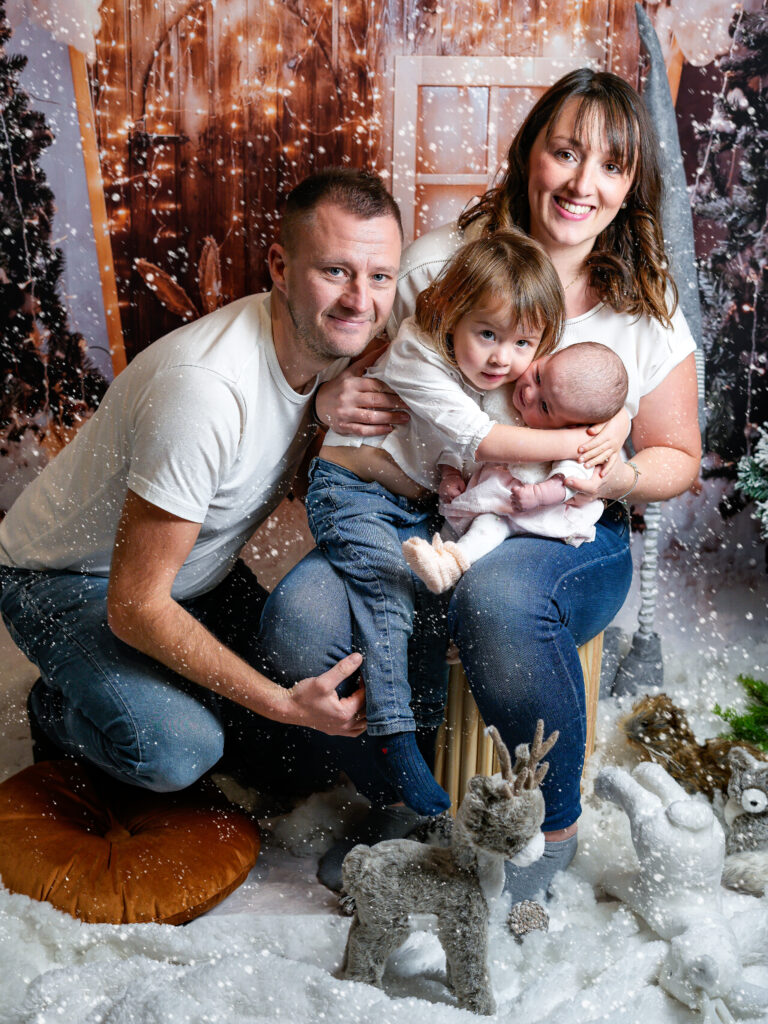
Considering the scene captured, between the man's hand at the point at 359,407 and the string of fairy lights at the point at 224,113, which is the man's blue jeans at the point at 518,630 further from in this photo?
the string of fairy lights at the point at 224,113

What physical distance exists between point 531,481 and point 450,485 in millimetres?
129

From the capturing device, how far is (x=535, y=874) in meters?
1.53

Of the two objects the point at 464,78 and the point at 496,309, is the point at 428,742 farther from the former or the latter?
the point at 464,78

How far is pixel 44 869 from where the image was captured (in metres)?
1.57

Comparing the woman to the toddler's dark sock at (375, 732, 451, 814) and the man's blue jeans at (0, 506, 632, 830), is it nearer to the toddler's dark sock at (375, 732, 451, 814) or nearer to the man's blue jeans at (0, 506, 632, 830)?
the man's blue jeans at (0, 506, 632, 830)

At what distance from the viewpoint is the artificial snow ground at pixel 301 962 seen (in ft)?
4.28

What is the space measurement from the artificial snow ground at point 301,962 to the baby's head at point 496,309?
817mm

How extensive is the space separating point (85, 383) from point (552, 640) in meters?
1.45

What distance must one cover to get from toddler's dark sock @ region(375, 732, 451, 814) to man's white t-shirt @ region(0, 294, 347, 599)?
0.46 metres

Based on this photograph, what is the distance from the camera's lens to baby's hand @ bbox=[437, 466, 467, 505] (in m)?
1.61

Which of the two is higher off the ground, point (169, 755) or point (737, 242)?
point (737, 242)

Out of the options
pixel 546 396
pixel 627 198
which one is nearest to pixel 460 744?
pixel 546 396

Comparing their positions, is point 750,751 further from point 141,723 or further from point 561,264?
point 141,723

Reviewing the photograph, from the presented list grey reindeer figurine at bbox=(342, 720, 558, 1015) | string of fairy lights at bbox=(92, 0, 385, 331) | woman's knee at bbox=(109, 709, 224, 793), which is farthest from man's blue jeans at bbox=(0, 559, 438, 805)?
string of fairy lights at bbox=(92, 0, 385, 331)
